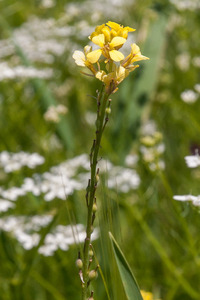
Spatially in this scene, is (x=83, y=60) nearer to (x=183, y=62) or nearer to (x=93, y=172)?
(x=93, y=172)

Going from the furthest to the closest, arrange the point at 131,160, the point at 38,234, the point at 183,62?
the point at 183,62 < the point at 131,160 < the point at 38,234

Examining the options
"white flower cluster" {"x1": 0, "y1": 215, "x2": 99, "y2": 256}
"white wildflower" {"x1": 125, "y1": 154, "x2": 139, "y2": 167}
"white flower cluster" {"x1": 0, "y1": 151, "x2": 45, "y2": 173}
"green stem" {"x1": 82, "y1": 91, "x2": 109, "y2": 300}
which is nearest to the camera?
"green stem" {"x1": 82, "y1": 91, "x2": 109, "y2": 300}

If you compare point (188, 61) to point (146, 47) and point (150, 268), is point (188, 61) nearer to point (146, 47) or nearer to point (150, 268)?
point (146, 47)

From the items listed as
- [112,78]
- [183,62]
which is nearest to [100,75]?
[112,78]

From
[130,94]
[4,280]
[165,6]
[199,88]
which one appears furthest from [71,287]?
[165,6]

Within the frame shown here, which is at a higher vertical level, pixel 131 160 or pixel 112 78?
pixel 131 160

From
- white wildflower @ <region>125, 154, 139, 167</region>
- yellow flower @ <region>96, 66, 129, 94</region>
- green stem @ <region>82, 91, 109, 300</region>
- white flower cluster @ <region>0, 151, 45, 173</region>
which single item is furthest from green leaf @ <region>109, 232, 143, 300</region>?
white wildflower @ <region>125, 154, 139, 167</region>

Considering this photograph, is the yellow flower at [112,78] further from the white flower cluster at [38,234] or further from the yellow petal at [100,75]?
the white flower cluster at [38,234]

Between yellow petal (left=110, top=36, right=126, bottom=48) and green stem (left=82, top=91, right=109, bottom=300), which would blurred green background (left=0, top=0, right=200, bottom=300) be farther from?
yellow petal (left=110, top=36, right=126, bottom=48)
